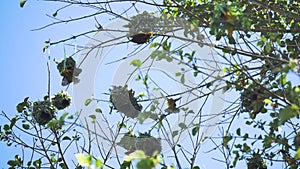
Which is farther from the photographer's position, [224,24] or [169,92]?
[169,92]

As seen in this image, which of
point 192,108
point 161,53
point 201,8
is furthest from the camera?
point 201,8

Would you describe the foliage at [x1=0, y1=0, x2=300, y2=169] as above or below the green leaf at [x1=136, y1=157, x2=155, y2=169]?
above

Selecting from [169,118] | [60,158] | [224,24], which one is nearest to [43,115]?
[60,158]

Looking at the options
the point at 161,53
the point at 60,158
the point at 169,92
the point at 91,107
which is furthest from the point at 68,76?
the point at 161,53

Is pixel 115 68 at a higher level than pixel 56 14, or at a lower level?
lower

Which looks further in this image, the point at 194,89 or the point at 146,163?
the point at 194,89

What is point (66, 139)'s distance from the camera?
2.23 metres

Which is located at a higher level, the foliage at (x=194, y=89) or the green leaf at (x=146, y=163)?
the foliage at (x=194, y=89)

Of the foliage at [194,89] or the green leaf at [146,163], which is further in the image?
the foliage at [194,89]

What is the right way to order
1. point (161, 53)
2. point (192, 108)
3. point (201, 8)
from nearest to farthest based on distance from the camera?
point (161, 53)
point (192, 108)
point (201, 8)

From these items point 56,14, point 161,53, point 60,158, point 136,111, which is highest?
point 56,14

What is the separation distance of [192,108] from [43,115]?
603 millimetres

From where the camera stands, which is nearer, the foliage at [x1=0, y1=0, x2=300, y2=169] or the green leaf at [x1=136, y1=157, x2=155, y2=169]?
the green leaf at [x1=136, y1=157, x2=155, y2=169]

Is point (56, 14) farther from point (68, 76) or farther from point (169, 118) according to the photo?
point (169, 118)
